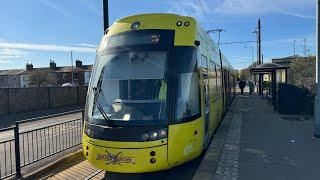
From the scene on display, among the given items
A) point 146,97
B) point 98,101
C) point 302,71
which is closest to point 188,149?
point 146,97

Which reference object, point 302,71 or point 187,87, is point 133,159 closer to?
point 187,87

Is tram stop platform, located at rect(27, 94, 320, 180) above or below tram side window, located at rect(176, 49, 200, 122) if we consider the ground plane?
below

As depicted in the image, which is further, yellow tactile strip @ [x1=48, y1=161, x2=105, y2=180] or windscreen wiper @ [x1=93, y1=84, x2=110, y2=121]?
yellow tactile strip @ [x1=48, y1=161, x2=105, y2=180]

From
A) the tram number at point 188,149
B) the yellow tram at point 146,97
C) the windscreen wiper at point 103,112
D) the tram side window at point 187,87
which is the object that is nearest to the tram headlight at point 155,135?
the yellow tram at point 146,97

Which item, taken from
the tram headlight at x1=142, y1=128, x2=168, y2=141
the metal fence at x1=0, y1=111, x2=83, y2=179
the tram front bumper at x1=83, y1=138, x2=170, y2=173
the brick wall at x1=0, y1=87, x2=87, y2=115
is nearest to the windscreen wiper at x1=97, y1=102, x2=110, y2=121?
the tram front bumper at x1=83, y1=138, x2=170, y2=173

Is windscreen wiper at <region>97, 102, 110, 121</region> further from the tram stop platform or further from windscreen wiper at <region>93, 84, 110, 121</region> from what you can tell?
the tram stop platform

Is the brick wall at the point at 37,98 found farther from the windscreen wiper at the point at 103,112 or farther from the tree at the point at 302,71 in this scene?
the windscreen wiper at the point at 103,112

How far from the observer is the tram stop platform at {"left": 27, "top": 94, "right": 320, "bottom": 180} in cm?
690

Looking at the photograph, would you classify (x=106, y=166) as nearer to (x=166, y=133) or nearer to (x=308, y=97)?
(x=166, y=133)

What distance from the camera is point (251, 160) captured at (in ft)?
26.4

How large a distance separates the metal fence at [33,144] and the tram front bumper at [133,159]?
6.61 ft

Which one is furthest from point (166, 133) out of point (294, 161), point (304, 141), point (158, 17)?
point (304, 141)

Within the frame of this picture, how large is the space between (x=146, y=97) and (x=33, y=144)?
401cm

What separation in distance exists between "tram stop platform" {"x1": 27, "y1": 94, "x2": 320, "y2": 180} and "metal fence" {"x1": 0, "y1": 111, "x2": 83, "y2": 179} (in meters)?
0.77
